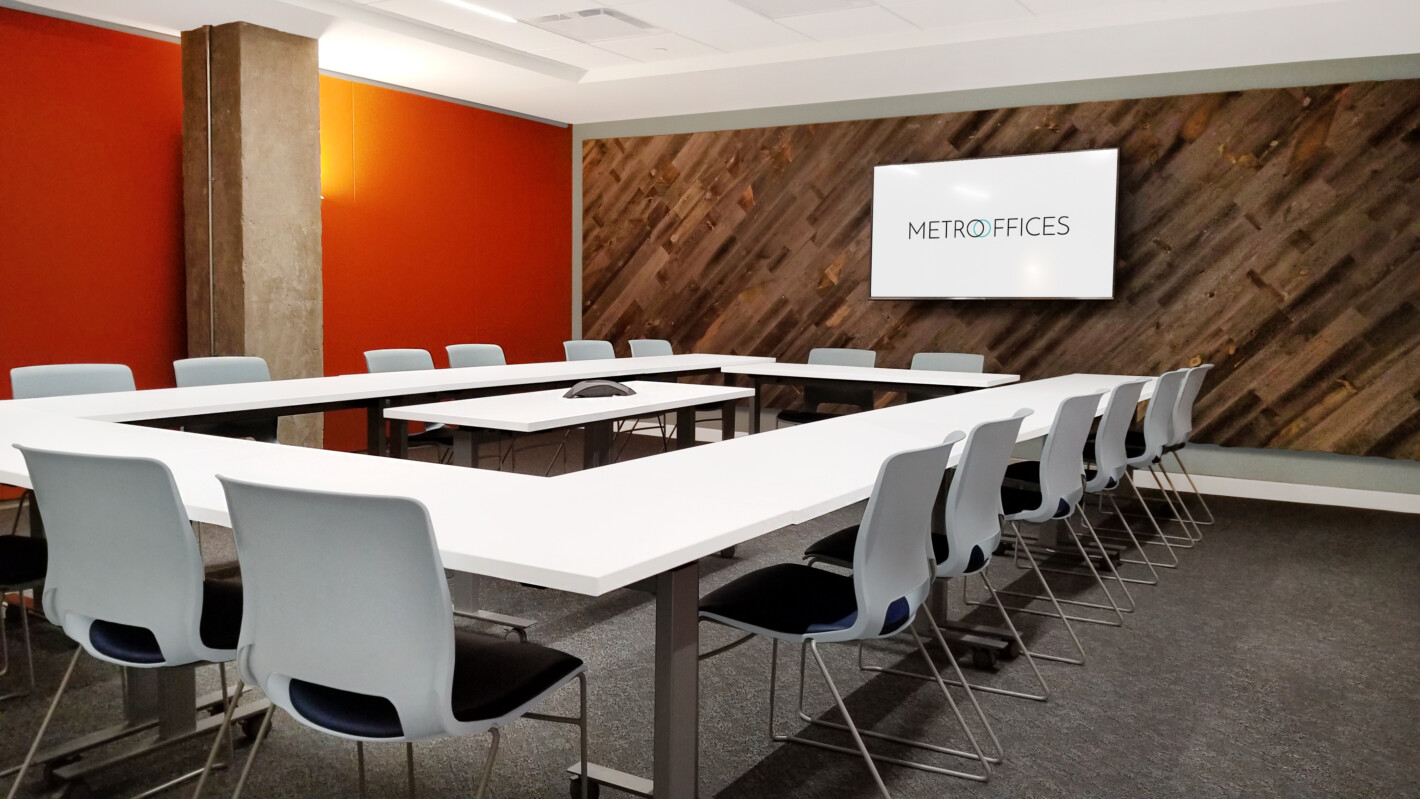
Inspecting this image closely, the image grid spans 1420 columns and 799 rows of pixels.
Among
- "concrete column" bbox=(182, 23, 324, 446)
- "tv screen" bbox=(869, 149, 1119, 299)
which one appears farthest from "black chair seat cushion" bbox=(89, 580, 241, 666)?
"tv screen" bbox=(869, 149, 1119, 299)

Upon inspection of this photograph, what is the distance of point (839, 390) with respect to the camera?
6.96 meters

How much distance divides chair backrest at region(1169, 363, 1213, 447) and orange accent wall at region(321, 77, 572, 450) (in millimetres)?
5425

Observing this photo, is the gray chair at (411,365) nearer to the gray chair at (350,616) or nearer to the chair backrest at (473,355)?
the chair backrest at (473,355)

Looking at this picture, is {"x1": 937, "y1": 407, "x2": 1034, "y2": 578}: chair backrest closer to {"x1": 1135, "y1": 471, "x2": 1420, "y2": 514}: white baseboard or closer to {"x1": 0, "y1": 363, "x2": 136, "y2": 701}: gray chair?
{"x1": 0, "y1": 363, "x2": 136, "y2": 701}: gray chair

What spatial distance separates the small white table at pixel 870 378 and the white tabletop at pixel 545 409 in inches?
51.8

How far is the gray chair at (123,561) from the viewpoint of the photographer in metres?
2.00

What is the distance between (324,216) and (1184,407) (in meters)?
5.68

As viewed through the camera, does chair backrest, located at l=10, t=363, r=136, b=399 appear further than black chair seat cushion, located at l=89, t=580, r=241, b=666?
Yes

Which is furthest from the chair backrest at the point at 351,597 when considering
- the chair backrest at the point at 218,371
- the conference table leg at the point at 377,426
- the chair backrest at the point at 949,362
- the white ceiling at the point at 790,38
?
the chair backrest at the point at 949,362

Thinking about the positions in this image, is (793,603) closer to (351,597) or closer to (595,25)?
(351,597)

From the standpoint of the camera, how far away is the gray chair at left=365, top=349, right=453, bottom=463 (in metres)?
5.44

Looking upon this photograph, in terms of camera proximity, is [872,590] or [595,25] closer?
[872,590]

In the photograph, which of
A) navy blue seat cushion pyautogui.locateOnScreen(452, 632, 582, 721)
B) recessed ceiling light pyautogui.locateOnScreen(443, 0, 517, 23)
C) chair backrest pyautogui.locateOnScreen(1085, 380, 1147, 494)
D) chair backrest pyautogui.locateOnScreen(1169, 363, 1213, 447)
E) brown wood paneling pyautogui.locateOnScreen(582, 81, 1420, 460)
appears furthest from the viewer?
brown wood paneling pyautogui.locateOnScreen(582, 81, 1420, 460)

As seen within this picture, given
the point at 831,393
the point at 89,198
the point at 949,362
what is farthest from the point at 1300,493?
the point at 89,198
